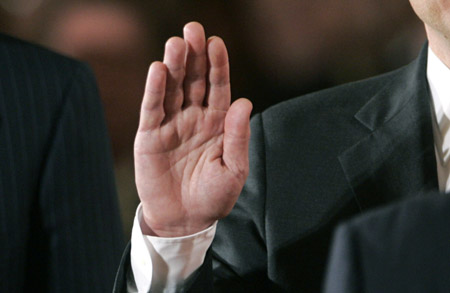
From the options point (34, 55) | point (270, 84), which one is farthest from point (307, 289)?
point (270, 84)

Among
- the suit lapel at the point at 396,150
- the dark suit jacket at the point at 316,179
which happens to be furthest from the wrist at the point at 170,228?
the suit lapel at the point at 396,150

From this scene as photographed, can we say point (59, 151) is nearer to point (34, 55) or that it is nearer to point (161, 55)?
point (34, 55)

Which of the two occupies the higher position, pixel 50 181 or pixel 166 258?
pixel 50 181

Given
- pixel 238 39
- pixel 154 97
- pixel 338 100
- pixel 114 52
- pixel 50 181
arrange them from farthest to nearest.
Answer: pixel 238 39 → pixel 114 52 → pixel 338 100 → pixel 50 181 → pixel 154 97

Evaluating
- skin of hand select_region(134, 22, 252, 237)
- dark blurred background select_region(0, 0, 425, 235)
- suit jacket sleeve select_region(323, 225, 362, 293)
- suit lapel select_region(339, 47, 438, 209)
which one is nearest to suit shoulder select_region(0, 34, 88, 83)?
skin of hand select_region(134, 22, 252, 237)

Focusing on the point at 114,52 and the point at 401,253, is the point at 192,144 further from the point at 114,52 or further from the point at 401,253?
the point at 114,52

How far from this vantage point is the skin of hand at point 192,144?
754 mm

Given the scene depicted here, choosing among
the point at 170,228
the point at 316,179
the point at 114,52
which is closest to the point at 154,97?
the point at 170,228

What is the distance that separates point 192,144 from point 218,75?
0.29 feet

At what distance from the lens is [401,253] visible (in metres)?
0.27

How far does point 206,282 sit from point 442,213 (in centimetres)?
53

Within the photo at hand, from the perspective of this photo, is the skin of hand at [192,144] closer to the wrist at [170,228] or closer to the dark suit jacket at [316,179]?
the wrist at [170,228]

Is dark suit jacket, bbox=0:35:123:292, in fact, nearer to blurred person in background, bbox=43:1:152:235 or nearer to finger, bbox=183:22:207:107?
finger, bbox=183:22:207:107

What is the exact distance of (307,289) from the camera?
867 millimetres
